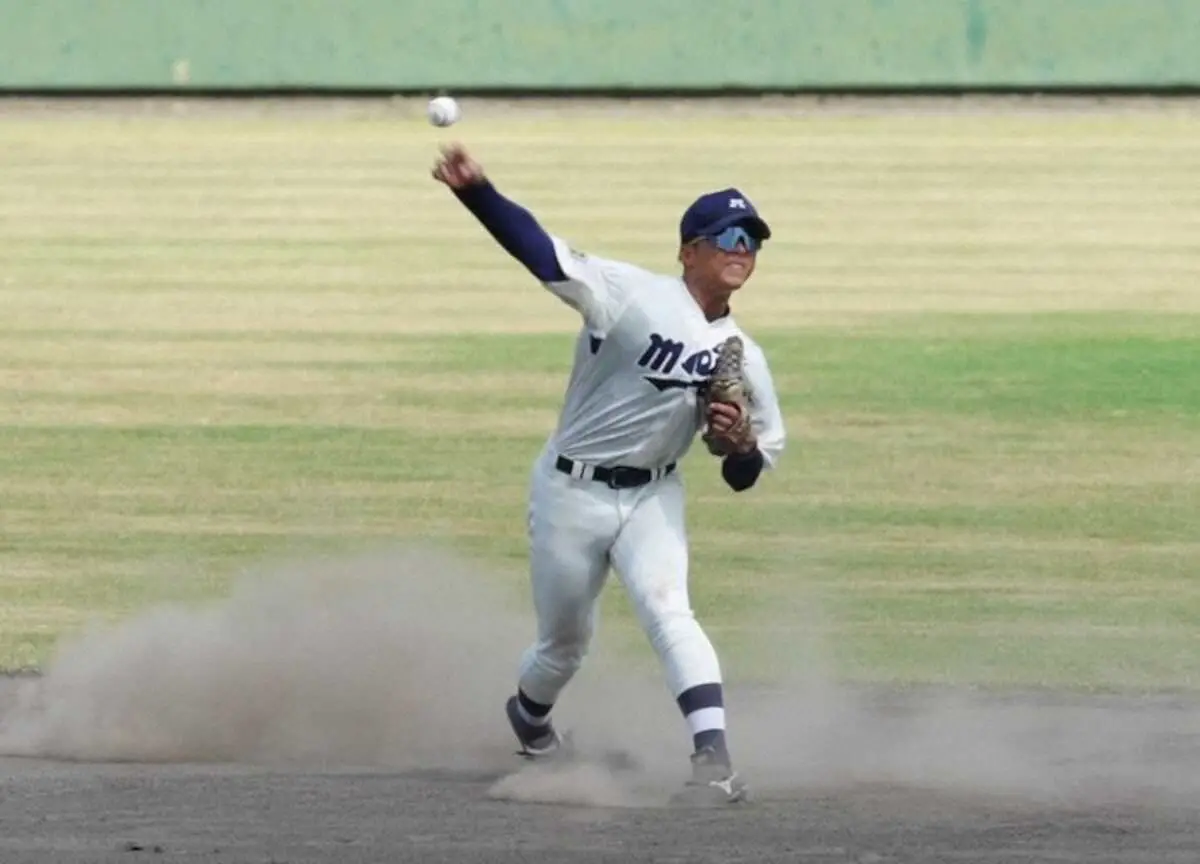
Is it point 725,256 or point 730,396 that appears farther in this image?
point 725,256

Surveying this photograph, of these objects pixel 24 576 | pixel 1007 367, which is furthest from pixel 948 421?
pixel 24 576

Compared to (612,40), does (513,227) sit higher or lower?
lower

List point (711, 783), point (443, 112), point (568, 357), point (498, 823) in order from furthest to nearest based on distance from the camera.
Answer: point (568, 357)
point (443, 112)
point (711, 783)
point (498, 823)

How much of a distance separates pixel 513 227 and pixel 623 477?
2.80 ft

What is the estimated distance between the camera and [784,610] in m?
11.4

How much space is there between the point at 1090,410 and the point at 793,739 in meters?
7.78

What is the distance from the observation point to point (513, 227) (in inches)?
289

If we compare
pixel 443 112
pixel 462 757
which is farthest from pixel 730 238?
pixel 462 757

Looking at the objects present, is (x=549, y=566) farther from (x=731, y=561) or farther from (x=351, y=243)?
(x=351, y=243)

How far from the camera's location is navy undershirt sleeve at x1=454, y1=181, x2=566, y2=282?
7316mm

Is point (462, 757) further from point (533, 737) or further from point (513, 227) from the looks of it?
point (513, 227)

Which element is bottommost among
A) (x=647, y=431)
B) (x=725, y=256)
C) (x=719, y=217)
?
(x=647, y=431)

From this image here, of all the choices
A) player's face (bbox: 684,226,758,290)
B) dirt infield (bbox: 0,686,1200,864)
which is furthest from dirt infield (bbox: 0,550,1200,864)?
player's face (bbox: 684,226,758,290)

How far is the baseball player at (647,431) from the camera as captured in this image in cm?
741
